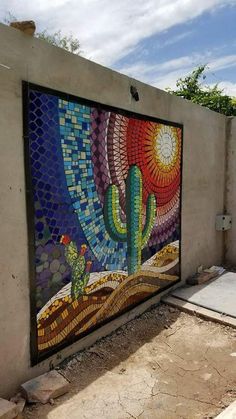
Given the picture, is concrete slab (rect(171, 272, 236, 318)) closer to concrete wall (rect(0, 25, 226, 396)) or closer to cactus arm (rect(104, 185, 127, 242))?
concrete wall (rect(0, 25, 226, 396))

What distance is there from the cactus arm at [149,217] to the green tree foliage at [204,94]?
5916 millimetres

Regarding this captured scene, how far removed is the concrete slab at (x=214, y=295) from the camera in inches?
164

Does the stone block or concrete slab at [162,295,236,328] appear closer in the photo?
the stone block

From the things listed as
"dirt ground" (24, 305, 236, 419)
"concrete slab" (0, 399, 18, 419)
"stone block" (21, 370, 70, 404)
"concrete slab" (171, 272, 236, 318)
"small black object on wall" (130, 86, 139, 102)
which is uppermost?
"small black object on wall" (130, 86, 139, 102)

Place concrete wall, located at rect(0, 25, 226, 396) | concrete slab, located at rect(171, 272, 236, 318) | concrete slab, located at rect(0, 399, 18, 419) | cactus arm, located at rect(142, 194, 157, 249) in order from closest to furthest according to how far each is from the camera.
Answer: concrete slab, located at rect(0, 399, 18, 419) < concrete wall, located at rect(0, 25, 226, 396) < cactus arm, located at rect(142, 194, 157, 249) < concrete slab, located at rect(171, 272, 236, 318)

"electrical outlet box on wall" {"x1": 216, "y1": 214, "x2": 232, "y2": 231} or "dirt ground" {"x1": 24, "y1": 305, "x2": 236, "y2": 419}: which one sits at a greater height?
"electrical outlet box on wall" {"x1": 216, "y1": 214, "x2": 232, "y2": 231}

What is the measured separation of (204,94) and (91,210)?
7.76m

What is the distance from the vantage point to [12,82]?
8.05ft

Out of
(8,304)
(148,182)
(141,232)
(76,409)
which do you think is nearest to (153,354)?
(76,409)

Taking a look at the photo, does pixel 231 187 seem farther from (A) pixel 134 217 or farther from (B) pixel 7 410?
(B) pixel 7 410

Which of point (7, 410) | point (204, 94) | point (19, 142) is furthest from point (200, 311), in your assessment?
point (204, 94)

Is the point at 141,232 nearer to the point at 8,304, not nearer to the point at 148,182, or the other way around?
the point at 148,182

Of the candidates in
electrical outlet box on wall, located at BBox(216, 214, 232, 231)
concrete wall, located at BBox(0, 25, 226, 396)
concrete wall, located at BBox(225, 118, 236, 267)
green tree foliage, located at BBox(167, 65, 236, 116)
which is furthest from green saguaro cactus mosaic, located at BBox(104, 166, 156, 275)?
green tree foliage, located at BBox(167, 65, 236, 116)

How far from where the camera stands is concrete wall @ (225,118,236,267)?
5903mm
